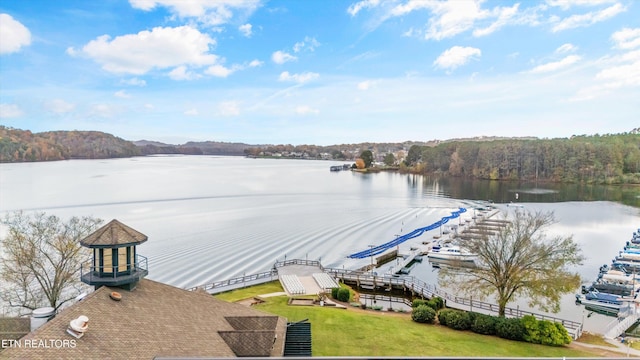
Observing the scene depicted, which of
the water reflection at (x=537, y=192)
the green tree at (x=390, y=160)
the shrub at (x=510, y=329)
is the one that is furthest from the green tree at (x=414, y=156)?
the shrub at (x=510, y=329)

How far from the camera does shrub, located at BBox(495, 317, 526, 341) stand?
1424cm

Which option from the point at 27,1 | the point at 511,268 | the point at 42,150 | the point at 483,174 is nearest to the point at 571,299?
the point at 511,268

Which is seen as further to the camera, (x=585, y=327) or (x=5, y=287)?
(x=5, y=287)

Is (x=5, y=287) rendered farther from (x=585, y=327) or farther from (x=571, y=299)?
(x=571, y=299)

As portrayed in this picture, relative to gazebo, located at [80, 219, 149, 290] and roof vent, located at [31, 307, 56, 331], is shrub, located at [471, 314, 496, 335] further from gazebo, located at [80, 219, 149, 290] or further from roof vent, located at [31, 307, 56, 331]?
roof vent, located at [31, 307, 56, 331]

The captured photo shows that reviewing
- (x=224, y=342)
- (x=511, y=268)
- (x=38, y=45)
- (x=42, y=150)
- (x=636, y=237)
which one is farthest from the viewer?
(x=42, y=150)

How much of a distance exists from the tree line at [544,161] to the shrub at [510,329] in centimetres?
8433

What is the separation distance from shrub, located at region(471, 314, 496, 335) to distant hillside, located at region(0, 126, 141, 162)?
65.0 metres

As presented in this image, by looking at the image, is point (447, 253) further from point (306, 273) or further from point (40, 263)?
point (40, 263)

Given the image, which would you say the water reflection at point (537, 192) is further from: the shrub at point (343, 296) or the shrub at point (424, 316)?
the shrub at point (424, 316)

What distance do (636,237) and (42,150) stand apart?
95486 mm

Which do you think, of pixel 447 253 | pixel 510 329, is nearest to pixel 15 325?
pixel 510 329

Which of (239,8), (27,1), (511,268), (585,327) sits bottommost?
(585,327)

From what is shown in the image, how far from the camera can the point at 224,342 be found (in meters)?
9.61
